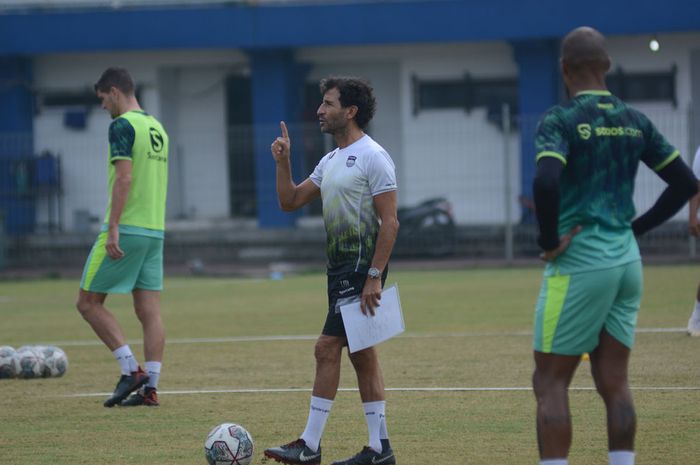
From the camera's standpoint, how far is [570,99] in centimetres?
591

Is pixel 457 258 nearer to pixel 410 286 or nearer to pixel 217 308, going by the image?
pixel 410 286

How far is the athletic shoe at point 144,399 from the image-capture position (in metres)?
9.55

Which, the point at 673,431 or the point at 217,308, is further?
the point at 217,308

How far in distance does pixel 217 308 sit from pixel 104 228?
7926 millimetres

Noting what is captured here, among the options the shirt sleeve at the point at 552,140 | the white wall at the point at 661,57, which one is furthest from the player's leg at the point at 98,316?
the white wall at the point at 661,57

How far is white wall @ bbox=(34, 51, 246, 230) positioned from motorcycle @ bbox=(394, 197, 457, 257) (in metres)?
4.77

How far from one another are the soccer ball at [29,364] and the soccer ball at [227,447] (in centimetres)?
437

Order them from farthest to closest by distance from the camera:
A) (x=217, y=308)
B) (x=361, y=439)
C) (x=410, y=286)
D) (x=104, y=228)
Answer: (x=410, y=286) < (x=217, y=308) < (x=104, y=228) < (x=361, y=439)

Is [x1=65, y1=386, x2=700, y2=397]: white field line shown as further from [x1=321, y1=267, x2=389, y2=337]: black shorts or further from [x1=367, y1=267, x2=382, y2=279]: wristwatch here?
[x1=367, y1=267, x2=382, y2=279]: wristwatch

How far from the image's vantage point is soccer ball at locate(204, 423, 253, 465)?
23.2 feet

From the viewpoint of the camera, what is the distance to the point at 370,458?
7.29m

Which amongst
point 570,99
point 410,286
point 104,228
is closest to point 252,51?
point 410,286

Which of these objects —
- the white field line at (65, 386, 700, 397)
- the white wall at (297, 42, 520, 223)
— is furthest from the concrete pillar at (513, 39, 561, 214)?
the white field line at (65, 386, 700, 397)

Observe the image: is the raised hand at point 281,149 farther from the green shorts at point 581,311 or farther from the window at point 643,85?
the window at point 643,85
